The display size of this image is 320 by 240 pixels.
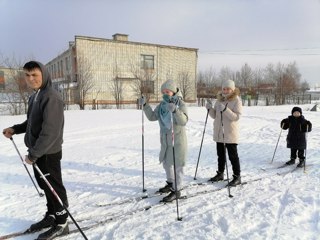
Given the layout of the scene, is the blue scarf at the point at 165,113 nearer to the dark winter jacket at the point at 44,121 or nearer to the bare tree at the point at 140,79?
the dark winter jacket at the point at 44,121

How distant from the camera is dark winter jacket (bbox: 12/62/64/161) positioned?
2.73m

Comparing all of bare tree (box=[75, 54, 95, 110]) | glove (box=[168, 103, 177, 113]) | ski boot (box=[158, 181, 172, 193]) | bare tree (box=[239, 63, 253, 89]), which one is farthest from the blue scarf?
bare tree (box=[239, 63, 253, 89])

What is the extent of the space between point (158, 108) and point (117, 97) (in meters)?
24.5

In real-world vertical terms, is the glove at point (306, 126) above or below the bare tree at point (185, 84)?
below

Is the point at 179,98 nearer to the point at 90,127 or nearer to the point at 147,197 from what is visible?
the point at 147,197

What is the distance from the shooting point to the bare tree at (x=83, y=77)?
23444 millimetres

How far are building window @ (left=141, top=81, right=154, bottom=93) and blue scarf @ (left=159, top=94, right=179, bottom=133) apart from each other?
22.9 meters

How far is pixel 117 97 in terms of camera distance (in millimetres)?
28062

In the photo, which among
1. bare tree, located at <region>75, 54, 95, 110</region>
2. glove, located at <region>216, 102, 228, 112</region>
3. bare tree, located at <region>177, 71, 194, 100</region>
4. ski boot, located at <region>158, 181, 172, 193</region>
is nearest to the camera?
ski boot, located at <region>158, 181, 172, 193</region>

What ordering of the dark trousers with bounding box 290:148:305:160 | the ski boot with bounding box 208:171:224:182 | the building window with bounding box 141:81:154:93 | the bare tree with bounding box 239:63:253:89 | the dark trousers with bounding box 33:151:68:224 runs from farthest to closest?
the bare tree with bounding box 239:63:253:89 < the building window with bounding box 141:81:154:93 < the dark trousers with bounding box 290:148:305:160 < the ski boot with bounding box 208:171:224:182 < the dark trousers with bounding box 33:151:68:224

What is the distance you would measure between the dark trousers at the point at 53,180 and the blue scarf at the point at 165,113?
5.27 ft

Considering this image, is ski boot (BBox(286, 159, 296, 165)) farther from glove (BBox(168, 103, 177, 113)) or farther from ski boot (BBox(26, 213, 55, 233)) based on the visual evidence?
ski boot (BBox(26, 213, 55, 233))

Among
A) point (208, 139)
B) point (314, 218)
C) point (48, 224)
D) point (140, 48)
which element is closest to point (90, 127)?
point (208, 139)

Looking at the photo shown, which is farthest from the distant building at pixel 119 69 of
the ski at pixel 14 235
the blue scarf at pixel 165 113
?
the ski at pixel 14 235
